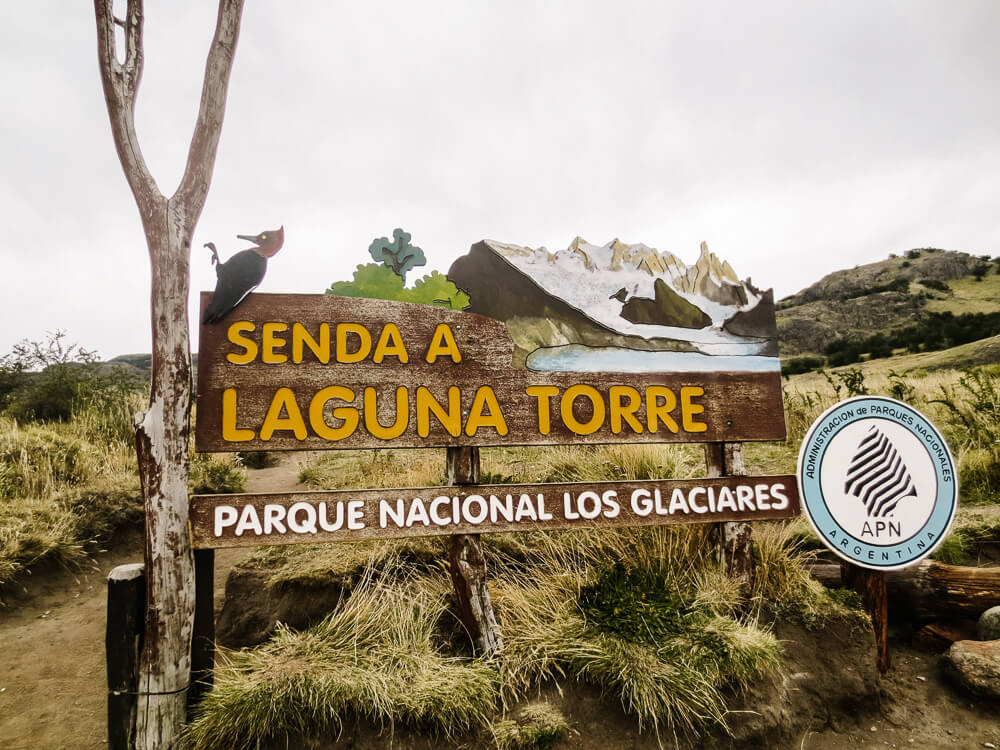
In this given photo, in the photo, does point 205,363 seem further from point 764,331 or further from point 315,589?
point 764,331

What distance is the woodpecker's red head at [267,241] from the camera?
3.74 m

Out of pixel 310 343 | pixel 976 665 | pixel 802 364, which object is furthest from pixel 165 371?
pixel 802 364

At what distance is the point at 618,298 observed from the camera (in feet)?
15.3

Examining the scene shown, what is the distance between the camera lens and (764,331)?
4.72 m

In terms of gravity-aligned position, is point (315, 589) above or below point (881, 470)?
below

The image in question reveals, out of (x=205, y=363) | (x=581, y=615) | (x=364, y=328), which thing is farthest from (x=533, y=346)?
(x=205, y=363)

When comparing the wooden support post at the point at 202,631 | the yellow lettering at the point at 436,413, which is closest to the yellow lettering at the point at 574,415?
the yellow lettering at the point at 436,413

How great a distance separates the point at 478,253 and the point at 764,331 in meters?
2.51

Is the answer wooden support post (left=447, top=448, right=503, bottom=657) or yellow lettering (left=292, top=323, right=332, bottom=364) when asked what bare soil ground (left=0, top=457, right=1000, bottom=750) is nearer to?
wooden support post (left=447, top=448, right=503, bottom=657)

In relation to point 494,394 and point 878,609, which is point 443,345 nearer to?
point 494,394

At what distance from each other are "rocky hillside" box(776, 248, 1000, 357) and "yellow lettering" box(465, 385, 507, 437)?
52.5 m

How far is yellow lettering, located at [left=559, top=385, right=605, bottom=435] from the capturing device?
13.2 feet

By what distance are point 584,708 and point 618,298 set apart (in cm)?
300

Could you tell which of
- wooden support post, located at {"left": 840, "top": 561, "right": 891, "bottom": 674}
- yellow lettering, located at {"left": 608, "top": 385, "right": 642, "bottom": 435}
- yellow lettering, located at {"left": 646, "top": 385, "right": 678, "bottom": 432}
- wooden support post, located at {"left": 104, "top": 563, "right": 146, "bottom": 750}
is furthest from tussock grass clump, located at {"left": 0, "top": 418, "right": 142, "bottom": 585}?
wooden support post, located at {"left": 840, "top": 561, "right": 891, "bottom": 674}
